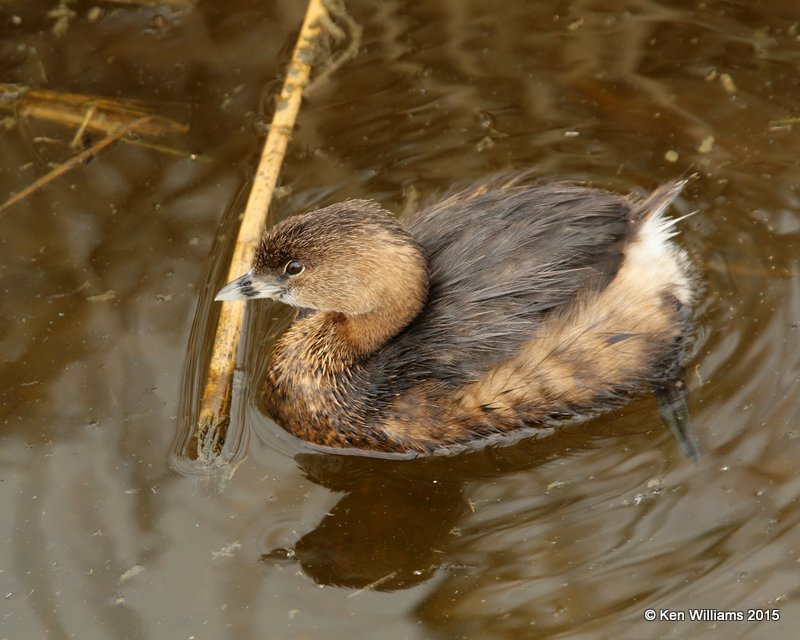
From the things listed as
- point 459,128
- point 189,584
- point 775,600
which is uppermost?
point 459,128

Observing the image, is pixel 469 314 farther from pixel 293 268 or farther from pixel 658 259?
pixel 658 259

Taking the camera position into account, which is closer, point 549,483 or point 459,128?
point 549,483

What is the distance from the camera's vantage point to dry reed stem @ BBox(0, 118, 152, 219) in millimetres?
5836

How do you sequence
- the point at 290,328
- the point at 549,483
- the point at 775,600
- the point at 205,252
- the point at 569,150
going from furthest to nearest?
the point at 569,150, the point at 205,252, the point at 290,328, the point at 549,483, the point at 775,600

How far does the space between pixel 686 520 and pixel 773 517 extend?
0.32 metres

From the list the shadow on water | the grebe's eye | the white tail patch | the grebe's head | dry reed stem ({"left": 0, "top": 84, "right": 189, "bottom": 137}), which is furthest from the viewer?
dry reed stem ({"left": 0, "top": 84, "right": 189, "bottom": 137})

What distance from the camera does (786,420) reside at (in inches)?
184

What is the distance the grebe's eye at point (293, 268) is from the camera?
15.4 feet

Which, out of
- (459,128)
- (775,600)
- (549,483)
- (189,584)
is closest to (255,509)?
(189,584)

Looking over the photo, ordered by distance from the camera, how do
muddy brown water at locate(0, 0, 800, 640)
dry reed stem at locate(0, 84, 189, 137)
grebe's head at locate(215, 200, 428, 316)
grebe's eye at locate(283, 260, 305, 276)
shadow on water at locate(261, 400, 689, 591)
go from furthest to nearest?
1. dry reed stem at locate(0, 84, 189, 137)
2. grebe's eye at locate(283, 260, 305, 276)
3. grebe's head at locate(215, 200, 428, 316)
4. shadow on water at locate(261, 400, 689, 591)
5. muddy brown water at locate(0, 0, 800, 640)

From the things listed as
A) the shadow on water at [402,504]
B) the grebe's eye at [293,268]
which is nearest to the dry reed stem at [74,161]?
the grebe's eye at [293,268]

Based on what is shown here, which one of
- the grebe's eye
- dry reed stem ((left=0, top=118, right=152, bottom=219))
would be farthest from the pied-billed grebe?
dry reed stem ((left=0, top=118, right=152, bottom=219))

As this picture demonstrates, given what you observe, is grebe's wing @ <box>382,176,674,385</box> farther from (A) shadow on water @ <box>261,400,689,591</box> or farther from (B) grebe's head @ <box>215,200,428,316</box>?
(A) shadow on water @ <box>261,400,689,591</box>

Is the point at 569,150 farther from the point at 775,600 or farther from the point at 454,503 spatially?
the point at 775,600
